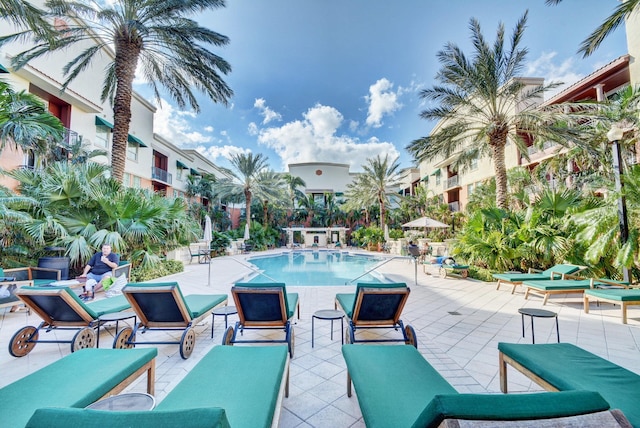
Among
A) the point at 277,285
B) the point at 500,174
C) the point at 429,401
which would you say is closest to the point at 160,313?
the point at 277,285

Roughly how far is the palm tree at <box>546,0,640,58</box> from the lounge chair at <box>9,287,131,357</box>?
10.6 meters

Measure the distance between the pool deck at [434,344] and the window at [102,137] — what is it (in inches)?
557

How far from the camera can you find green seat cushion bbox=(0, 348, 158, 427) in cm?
192

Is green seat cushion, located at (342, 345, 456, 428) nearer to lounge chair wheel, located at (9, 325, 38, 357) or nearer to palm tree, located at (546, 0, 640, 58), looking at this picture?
lounge chair wheel, located at (9, 325, 38, 357)

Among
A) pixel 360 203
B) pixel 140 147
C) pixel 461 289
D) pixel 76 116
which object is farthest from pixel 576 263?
pixel 140 147

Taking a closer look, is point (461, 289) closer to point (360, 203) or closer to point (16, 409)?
point (16, 409)

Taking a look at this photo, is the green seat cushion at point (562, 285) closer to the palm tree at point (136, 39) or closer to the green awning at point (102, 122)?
the palm tree at point (136, 39)

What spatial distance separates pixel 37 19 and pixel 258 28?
308 inches

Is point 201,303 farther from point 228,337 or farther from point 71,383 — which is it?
point 71,383

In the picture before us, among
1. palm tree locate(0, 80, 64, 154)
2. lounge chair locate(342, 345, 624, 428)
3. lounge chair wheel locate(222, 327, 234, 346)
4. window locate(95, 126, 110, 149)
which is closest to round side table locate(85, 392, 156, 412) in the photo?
lounge chair locate(342, 345, 624, 428)

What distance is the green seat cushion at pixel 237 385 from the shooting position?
6.22 ft

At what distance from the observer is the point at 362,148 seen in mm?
33812

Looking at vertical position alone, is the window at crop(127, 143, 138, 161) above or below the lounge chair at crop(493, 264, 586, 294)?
above

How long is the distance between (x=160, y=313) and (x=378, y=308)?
3.19 m
